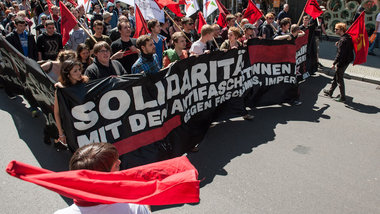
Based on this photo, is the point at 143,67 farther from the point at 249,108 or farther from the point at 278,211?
the point at 249,108

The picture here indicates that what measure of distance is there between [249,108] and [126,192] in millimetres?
5561

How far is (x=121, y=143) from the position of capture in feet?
14.0

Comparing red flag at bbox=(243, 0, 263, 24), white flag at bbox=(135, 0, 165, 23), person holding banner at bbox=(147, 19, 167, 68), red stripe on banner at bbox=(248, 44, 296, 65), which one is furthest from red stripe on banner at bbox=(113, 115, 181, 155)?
red flag at bbox=(243, 0, 263, 24)

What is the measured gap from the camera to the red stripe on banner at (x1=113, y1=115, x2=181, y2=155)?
169 inches

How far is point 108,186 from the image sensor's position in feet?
5.17

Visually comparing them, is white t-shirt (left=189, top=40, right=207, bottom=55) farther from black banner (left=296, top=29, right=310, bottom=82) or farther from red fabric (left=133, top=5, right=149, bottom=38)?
black banner (left=296, top=29, right=310, bottom=82)

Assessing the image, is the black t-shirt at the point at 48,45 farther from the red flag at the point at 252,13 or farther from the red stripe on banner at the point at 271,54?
the red flag at the point at 252,13

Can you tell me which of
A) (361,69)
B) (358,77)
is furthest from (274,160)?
(361,69)

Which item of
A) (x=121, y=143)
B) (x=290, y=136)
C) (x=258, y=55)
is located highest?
(x=258, y=55)

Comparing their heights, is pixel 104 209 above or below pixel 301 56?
above

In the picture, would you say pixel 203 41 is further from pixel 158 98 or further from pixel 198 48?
pixel 158 98

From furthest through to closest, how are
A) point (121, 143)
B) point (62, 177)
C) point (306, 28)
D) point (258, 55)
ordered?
1. point (306, 28)
2. point (258, 55)
3. point (121, 143)
4. point (62, 177)

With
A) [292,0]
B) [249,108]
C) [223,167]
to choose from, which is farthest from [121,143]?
[292,0]

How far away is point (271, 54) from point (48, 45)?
489 centimetres
